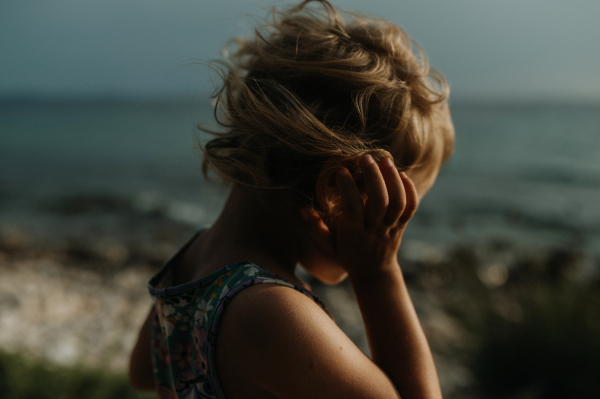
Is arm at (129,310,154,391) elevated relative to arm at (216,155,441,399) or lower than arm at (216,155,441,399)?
lower

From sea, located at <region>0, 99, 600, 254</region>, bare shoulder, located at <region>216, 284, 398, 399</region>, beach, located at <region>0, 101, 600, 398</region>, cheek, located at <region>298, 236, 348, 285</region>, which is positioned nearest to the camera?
bare shoulder, located at <region>216, 284, 398, 399</region>

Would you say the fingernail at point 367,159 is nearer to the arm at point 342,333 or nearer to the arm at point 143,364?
the arm at point 342,333

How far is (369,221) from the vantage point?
977 mm

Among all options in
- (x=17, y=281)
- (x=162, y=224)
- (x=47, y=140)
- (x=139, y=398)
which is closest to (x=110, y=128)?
(x=47, y=140)

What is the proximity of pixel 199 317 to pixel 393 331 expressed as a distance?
472mm

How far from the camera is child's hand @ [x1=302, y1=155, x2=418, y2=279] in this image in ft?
3.08

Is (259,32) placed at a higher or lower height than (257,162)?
higher

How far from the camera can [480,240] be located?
32.2ft

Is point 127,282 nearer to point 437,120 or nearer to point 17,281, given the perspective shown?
point 17,281

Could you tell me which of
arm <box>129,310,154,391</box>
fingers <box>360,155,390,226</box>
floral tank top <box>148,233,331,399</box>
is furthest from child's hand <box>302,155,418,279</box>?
arm <box>129,310,154,391</box>

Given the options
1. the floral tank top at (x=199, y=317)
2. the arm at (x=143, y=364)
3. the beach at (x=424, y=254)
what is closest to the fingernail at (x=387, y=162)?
the floral tank top at (x=199, y=317)

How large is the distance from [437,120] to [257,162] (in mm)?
573

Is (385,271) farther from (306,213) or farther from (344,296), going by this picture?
(344,296)

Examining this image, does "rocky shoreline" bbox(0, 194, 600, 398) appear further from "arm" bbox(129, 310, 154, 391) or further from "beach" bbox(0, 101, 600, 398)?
"arm" bbox(129, 310, 154, 391)
